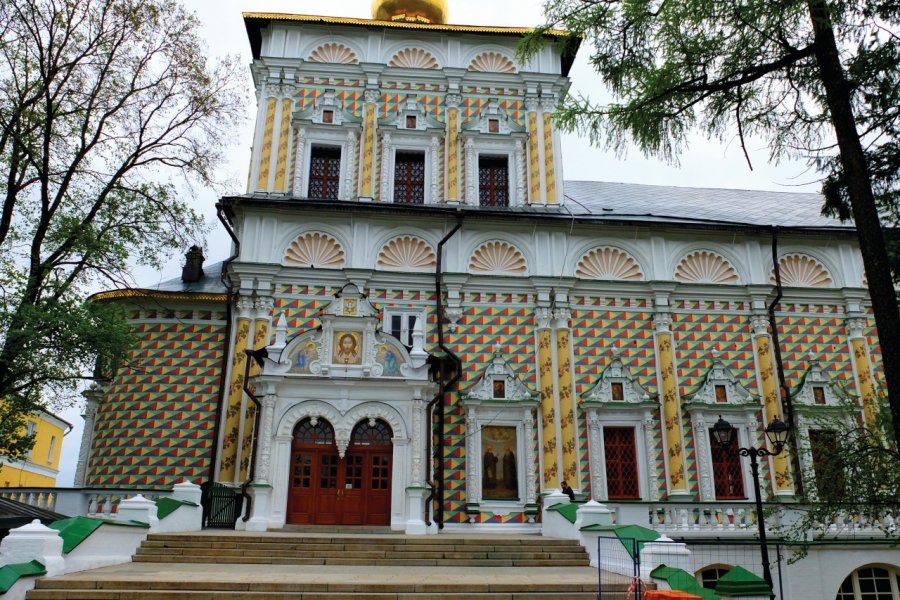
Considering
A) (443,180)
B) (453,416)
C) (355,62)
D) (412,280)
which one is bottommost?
(453,416)

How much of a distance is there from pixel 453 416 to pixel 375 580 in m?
8.13

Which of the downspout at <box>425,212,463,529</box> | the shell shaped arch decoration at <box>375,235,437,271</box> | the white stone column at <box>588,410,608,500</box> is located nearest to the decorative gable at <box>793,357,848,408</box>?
the white stone column at <box>588,410,608,500</box>

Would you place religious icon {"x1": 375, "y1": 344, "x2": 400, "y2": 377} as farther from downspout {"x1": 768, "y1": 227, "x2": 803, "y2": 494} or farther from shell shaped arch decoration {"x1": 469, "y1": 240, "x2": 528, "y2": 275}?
downspout {"x1": 768, "y1": 227, "x2": 803, "y2": 494}

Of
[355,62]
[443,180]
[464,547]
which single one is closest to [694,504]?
[464,547]

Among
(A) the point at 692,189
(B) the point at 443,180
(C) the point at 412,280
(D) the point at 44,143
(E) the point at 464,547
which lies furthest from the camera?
(A) the point at 692,189

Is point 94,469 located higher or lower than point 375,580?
higher

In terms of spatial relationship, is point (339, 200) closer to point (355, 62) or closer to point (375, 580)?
point (355, 62)

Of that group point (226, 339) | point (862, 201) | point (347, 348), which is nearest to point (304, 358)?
point (347, 348)

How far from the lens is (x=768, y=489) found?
18.1 metres

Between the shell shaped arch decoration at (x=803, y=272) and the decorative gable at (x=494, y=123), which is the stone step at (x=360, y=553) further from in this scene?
the decorative gable at (x=494, y=123)

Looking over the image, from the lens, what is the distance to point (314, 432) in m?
16.7

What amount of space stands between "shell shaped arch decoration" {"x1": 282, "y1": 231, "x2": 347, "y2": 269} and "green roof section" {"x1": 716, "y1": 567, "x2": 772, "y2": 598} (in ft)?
42.8

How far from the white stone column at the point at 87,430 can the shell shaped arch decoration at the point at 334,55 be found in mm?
11427

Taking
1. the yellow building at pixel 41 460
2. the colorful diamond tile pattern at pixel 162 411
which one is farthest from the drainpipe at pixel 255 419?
the yellow building at pixel 41 460
